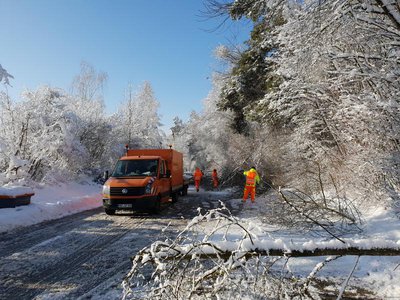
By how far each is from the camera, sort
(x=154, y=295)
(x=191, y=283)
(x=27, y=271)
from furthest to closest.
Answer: (x=27, y=271) < (x=191, y=283) < (x=154, y=295)

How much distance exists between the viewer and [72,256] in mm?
6426

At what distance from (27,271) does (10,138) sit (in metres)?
13.8

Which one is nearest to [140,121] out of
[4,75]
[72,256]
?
[4,75]

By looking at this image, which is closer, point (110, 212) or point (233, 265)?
point (233, 265)

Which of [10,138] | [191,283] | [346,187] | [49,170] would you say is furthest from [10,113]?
[191,283]

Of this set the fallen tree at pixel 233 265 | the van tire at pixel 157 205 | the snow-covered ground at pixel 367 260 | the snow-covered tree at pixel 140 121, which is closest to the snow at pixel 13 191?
the van tire at pixel 157 205

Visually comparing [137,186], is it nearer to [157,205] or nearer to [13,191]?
[157,205]

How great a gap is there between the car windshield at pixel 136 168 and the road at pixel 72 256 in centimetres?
257

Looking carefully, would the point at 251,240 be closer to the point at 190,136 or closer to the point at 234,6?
the point at 234,6

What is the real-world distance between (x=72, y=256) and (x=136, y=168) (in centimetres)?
695

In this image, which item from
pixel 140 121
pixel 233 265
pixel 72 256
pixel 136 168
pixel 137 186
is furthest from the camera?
pixel 140 121

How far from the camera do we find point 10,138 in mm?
16984

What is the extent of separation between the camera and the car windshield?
12992 mm

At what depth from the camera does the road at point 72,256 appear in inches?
185
